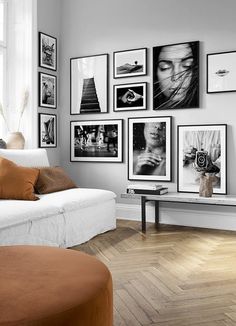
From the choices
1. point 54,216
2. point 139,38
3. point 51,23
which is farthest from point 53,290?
point 51,23

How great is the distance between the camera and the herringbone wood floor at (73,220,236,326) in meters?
2.15

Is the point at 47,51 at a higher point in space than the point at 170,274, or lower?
higher

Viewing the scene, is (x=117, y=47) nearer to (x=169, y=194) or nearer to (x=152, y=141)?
(x=152, y=141)

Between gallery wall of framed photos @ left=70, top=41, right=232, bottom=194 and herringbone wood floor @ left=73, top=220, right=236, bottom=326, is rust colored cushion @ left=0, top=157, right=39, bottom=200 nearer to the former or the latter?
herringbone wood floor @ left=73, top=220, right=236, bottom=326

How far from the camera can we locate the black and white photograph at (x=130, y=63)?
474 cm

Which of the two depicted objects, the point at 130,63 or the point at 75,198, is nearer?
the point at 75,198

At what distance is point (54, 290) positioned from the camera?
1.43m

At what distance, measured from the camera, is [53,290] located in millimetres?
1428

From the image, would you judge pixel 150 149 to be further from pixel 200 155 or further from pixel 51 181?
pixel 51 181

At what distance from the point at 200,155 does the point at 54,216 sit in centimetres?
187

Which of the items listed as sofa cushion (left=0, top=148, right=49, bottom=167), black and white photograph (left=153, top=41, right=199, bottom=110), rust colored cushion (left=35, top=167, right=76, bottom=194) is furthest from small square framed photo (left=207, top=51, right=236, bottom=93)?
sofa cushion (left=0, top=148, right=49, bottom=167)

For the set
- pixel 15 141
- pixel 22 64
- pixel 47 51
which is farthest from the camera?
pixel 47 51

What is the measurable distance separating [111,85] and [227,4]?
165 cm

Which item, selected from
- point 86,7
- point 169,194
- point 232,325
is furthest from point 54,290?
point 86,7
